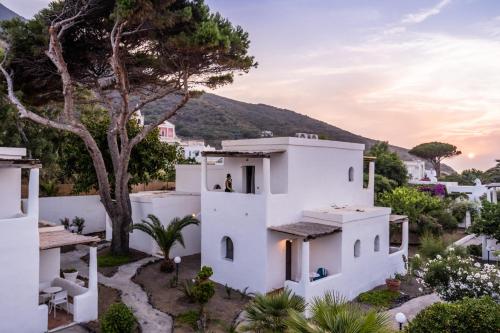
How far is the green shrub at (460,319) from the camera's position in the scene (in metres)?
8.29

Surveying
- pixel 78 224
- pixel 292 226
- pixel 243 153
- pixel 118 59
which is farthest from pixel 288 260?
pixel 78 224

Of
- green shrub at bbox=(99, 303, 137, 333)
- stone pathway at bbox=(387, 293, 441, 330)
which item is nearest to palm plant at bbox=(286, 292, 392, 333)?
green shrub at bbox=(99, 303, 137, 333)

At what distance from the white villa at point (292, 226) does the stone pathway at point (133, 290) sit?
3.57 m

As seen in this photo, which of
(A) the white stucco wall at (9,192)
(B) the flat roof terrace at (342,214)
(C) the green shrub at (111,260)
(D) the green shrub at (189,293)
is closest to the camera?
(A) the white stucco wall at (9,192)

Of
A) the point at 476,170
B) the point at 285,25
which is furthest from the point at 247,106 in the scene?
the point at 285,25

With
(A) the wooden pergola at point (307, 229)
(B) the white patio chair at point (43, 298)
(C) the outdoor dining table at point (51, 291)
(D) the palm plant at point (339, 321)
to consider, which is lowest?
(B) the white patio chair at point (43, 298)

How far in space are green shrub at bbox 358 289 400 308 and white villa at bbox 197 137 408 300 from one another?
14.5 inches

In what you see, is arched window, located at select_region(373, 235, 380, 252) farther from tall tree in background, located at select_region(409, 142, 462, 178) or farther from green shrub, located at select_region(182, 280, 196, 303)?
tall tree in background, located at select_region(409, 142, 462, 178)

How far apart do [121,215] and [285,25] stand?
1519cm

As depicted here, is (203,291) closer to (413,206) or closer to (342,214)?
(342,214)

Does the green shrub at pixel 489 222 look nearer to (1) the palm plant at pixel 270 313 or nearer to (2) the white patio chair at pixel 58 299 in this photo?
(1) the palm plant at pixel 270 313

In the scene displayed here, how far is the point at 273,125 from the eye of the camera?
10994 cm

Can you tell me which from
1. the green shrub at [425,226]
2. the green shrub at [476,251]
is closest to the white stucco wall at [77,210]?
the green shrub at [425,226]

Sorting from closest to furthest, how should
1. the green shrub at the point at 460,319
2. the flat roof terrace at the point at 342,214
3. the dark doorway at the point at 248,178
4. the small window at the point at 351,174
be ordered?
the green shrub at the point at 460,319
the flat roof terrace at the point at 342,214
the dark doorway at the point at 248,178
the small window at the point at 351,174
